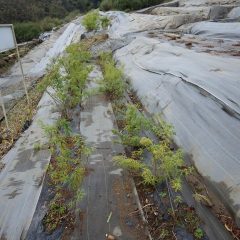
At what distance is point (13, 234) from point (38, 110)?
285 centimetres

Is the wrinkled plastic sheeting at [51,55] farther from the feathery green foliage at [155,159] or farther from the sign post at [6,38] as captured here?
the feathery green foliage at [155,159]

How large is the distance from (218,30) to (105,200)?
5.93 m

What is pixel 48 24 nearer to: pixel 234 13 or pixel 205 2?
pixel 205 2

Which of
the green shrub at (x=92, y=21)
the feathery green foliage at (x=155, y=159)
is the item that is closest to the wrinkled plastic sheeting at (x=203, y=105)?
the feathery green foliage at (x=155, y=159)

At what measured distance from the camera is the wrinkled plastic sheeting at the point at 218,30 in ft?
22.2

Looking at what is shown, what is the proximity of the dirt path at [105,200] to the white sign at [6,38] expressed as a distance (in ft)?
5.12

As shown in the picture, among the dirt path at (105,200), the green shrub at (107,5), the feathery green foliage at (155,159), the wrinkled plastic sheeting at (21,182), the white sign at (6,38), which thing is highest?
the white sign at (6,38)

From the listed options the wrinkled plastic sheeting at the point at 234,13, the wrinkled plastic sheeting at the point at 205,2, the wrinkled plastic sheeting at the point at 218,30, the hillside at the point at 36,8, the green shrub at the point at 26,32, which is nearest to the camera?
the wrinkled plastic sheeting at the point at 218,30

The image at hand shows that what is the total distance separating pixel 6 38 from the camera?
418cm

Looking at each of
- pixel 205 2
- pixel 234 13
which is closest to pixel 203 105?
pixel 234 13

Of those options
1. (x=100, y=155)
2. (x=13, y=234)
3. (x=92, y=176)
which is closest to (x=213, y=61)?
(x=100, y=155)

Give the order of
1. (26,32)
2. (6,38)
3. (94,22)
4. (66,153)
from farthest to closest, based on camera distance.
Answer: (26,32), (94,22), (6,38), (66,153)

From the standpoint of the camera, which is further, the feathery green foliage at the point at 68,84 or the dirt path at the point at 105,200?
the feathery green foliage at the point at 68,84

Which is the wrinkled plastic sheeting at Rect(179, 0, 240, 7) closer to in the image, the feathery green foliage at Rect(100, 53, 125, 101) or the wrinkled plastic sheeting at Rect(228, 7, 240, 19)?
the wrinkled plastic sheeting at Rect(228, 7, 240, 19)
